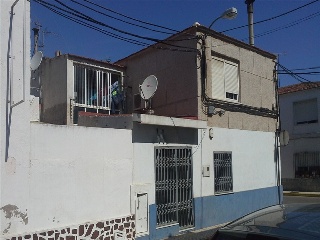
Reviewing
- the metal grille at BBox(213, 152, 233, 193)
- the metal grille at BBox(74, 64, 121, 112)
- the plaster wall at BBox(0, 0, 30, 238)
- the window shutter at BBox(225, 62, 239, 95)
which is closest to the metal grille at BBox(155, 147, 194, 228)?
the metal grille at BBox(213, 152, 233, 193)

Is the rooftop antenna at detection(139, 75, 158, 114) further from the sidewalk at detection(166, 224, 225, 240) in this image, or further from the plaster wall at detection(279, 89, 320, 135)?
the plaster wall at detection(279, 89, 320, 135)

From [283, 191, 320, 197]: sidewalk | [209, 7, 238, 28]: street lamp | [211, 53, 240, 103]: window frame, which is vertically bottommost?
[283, 191, 320, 197]: sidewalk

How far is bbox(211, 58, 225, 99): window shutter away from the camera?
11359mm

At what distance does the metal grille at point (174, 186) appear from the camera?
9.06 meters

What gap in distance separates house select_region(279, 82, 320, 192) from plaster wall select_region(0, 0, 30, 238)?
1879cm

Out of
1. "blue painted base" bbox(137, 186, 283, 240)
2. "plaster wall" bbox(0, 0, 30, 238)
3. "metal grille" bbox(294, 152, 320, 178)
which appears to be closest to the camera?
"plaster wall" bbox(0, 0, 30, 238)

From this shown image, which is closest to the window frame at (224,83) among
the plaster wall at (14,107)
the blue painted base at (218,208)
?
the blue painted base at (218,208)

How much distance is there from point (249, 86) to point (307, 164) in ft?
39.1

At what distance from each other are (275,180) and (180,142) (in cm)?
583

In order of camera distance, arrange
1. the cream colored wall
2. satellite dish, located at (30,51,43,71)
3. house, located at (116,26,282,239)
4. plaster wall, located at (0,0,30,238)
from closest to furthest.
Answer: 1. plaster wall, located at (0,0,30,238)
2. house, located at (116,26,282,239)
3. satellite dish, located at (30,51,43,71)
4. the cream colored wall

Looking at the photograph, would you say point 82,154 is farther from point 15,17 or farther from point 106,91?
point 106,91

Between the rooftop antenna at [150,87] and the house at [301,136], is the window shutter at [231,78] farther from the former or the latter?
the house at [301,136]

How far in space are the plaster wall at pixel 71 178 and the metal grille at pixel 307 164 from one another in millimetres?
16937

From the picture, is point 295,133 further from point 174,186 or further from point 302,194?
point 174,186
